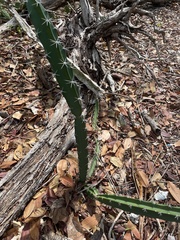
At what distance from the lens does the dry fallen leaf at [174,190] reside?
1066 millimetres

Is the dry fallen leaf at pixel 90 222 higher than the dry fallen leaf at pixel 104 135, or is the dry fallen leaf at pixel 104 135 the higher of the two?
the dry fallen leaf at pixel 104 135

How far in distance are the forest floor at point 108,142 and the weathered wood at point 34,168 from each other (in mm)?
40

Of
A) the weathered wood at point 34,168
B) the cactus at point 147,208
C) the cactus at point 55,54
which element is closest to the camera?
the cactus at point 55,54

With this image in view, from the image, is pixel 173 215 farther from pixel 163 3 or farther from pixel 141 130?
pixel 163 3

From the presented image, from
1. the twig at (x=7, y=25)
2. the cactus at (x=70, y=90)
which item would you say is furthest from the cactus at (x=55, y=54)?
the twig at (x=7, y=25)

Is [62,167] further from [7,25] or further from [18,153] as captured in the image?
[7,25]

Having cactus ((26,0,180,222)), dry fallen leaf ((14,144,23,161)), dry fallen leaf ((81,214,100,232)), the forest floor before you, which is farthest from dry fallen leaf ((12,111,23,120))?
dry fallen leaf ((81,214,100,232))

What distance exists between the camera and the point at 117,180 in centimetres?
110

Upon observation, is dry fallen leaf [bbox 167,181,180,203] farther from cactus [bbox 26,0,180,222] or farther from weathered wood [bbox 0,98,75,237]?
weathered wood [bbox 0,98,75,237]

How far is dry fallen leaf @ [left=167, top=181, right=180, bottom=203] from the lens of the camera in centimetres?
107

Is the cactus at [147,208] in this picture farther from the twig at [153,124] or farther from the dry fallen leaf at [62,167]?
the twig at [153,124]

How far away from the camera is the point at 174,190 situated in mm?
1085

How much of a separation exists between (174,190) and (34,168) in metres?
0.60

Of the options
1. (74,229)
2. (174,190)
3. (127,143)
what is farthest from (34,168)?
(174,190)
